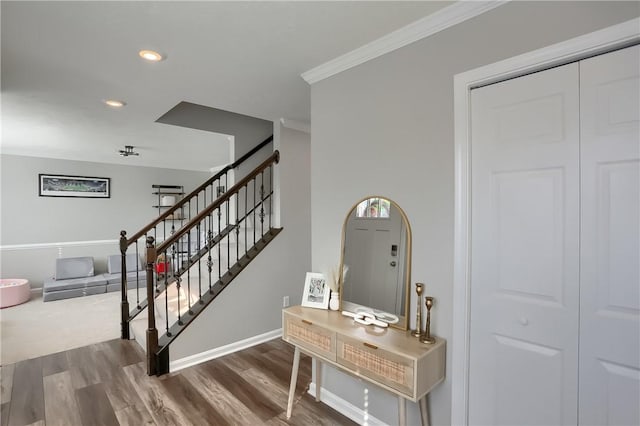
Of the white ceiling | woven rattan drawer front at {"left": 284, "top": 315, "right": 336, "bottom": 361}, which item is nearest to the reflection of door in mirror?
woven rattan drawer front at {"left": 284, "top": 315, "right": 336, "bottom": 361}

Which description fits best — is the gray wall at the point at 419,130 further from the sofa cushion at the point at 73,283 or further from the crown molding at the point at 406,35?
the sofa cushion at the point at 73,283

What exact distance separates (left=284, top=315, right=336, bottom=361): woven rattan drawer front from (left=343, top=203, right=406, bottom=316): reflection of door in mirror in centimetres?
33

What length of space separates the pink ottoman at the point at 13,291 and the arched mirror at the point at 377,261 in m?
5.99

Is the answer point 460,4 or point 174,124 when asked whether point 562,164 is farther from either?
point 174,124

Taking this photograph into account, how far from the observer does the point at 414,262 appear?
1.90 metres

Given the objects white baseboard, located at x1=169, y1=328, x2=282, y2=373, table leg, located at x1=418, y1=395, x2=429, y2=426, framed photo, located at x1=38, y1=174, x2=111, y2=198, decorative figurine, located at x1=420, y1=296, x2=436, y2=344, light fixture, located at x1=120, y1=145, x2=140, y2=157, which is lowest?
white baseboard, located at x1=169, y1=328, x2=282, y2=373

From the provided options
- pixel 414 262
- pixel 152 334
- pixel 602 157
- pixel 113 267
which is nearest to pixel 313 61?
pixel 414 262

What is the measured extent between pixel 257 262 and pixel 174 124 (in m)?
2.03

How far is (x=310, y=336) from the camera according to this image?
2.09 metres

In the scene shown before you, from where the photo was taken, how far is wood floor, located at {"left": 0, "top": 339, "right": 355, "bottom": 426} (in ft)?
7.34

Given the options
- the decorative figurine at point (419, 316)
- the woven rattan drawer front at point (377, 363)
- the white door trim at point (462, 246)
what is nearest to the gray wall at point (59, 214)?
the woven rattan drawer front at point (377, 363)

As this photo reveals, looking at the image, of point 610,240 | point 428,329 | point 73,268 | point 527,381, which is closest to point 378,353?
point 428,329

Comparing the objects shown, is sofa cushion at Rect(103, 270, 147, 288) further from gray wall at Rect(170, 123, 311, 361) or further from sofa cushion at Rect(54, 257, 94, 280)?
gray wall at Rect(170, 123, 311, 361)

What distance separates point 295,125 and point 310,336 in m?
2.54
